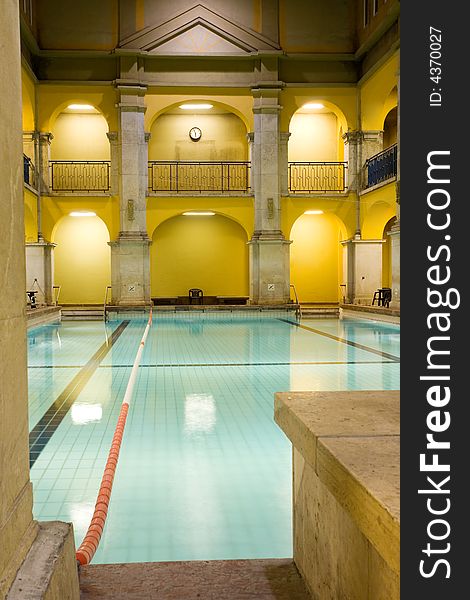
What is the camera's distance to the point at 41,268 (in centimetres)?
2375

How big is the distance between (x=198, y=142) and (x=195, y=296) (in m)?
6.87

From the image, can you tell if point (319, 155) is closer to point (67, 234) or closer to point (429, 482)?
point (67, 234)

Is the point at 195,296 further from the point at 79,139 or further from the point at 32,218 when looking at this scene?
the point at 79,139

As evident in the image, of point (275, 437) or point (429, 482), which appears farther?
point (275, 437)

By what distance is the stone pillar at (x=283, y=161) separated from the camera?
2414cm

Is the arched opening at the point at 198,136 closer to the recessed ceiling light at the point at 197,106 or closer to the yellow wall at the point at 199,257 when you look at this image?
the recessed ceiling light at the point at 197,106

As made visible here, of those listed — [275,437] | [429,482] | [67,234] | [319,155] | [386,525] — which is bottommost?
[275,437]

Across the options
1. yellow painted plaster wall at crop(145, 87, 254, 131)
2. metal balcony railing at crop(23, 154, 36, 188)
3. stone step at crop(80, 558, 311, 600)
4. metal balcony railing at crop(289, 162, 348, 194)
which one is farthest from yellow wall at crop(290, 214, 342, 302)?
stone step at crop(80, 558, 311, 600)

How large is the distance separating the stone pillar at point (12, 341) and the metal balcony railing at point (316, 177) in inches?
997

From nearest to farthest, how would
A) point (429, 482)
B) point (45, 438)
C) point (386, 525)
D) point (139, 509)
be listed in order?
point (429, 482) < point (386, 525) < point (139, 509) < point (45, 438)

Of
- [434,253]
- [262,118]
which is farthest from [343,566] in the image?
[262,118]

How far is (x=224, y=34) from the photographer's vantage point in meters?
23.6

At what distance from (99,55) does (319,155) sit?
1020 centimetres

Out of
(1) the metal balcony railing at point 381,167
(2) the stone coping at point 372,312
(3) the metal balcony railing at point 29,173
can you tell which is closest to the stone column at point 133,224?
(3) the metal balcony railing at point 29,173
